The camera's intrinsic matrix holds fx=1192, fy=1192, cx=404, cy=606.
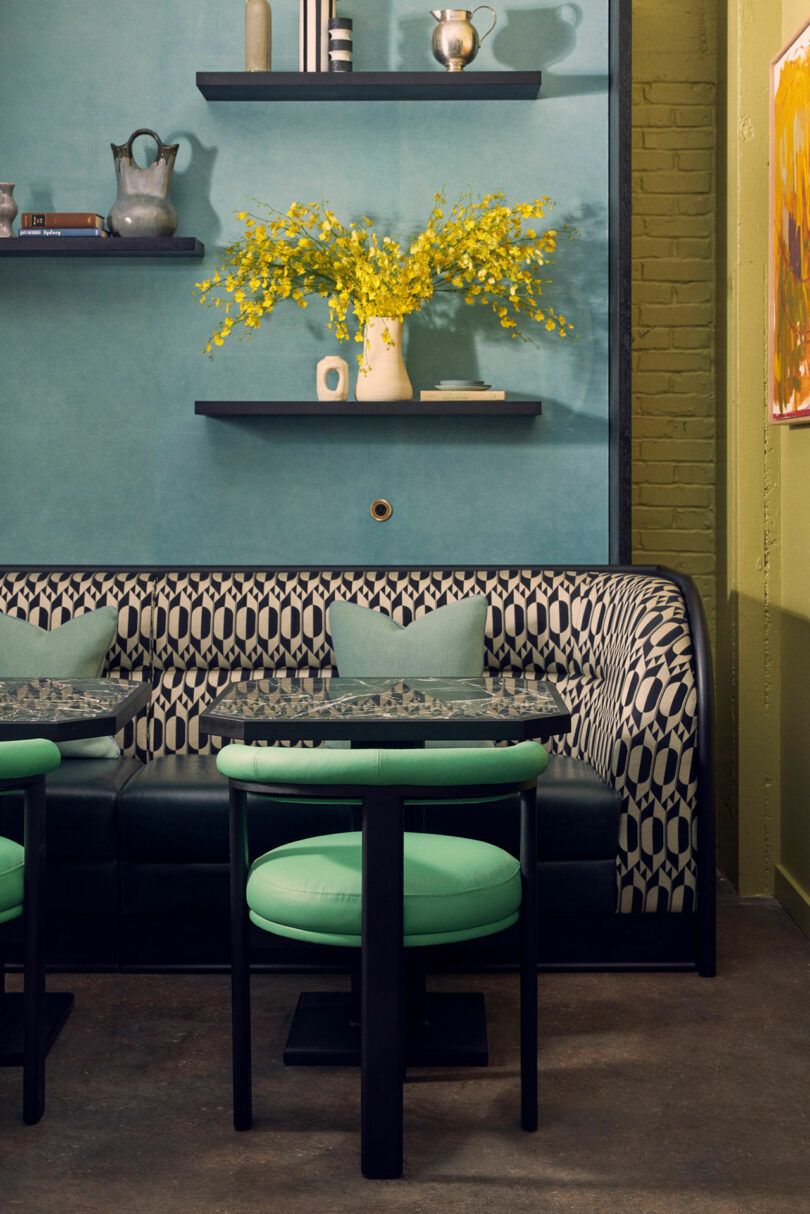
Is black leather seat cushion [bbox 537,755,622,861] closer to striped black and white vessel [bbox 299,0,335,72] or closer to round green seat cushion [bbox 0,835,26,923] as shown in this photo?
round green seat cushion [bbox 0,835,26,923]

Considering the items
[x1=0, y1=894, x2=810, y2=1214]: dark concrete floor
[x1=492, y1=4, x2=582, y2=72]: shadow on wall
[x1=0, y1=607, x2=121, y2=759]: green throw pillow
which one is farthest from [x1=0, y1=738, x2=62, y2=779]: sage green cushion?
[x1=492, y1=4, x2=582, y2=72]: shadow on wall

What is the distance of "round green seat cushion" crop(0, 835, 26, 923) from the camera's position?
84.2 inches

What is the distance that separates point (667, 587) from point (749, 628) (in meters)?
0.43

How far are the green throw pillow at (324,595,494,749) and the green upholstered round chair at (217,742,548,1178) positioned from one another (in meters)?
0.99

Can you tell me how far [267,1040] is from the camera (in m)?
2.52

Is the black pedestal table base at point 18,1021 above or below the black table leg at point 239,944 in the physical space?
below

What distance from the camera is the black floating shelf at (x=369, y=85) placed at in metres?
3.67

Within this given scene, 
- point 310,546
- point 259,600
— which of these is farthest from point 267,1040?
point 310,546

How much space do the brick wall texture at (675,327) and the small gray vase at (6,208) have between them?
2040 mm

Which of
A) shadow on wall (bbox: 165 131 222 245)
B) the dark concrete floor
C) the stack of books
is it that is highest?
shadow on wall (bbox: 165 131 222 245)

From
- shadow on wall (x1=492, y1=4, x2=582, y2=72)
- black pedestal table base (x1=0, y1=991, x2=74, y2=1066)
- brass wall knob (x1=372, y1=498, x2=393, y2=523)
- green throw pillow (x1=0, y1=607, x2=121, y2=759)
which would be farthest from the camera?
brass wall knob (x1=372, y1=498, x2=393, y2=523)

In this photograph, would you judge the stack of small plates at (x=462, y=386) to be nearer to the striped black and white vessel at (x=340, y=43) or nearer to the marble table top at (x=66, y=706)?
the striped black and white vessel at (x=340, y=43)

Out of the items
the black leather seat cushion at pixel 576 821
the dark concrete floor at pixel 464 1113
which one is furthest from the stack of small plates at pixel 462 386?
the dark concrete floor at pixel 464 1113

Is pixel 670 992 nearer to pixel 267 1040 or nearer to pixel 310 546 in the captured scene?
pixel 267 1040
